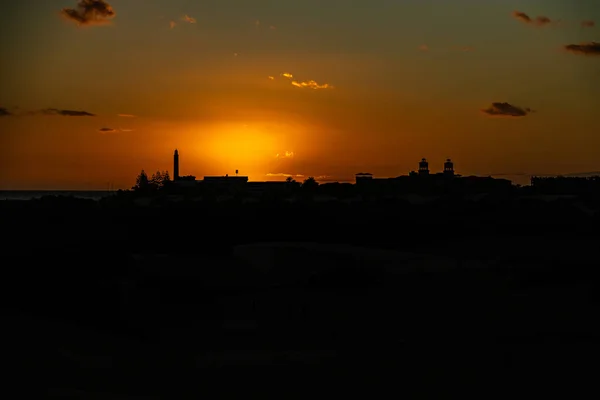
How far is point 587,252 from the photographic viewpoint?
40.4 meters

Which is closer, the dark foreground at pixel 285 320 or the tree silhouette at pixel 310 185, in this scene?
the dark foreground at pixel 285 320

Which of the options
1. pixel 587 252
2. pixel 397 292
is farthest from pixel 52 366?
pixel 587 252

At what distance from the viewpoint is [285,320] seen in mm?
21672

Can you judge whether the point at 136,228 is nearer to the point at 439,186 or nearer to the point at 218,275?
the point at 218,275

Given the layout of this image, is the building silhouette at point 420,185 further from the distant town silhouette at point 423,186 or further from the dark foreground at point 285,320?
the dark foreground at point 285,320

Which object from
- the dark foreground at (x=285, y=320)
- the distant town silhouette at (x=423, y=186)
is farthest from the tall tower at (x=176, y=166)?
the dark foreground at (x=285, y=320)

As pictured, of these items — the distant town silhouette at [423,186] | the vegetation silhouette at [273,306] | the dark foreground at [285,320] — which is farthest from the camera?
the distant town silhouette at [423,186]

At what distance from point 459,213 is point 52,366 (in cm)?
4755

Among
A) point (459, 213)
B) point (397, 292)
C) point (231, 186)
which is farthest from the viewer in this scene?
point (231, 186)

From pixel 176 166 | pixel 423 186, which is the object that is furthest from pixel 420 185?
pixel 176 166

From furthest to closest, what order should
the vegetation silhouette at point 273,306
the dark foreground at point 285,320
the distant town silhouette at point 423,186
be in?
1. the distant town silhouette at point 423,186
2. the vegetation silhouette at point 273,306
3. the dark foreground at point 285,320

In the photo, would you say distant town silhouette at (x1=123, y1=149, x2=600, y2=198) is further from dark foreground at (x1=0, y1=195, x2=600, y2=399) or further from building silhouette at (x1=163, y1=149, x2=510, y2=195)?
dark foreground at (x1=0, y1=195, x2=600, y2=399)

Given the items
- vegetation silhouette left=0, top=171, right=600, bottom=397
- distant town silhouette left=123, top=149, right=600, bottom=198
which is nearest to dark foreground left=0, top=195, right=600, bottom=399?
vegetation silhouette left=0, top=171, right=600, bottom=397

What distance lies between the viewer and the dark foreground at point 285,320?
1370 centimetres
